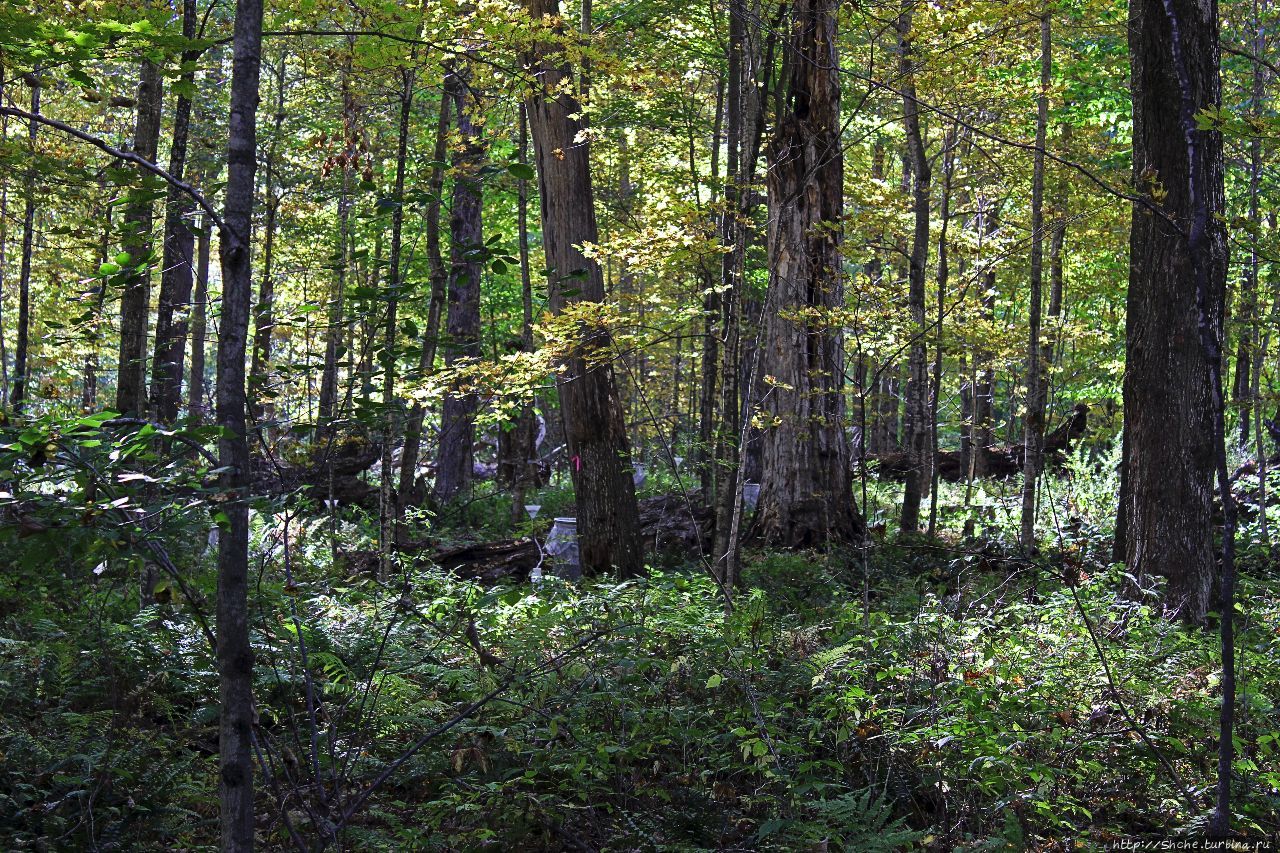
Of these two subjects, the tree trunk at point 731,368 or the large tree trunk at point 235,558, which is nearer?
the large tree trunk at point 235,558

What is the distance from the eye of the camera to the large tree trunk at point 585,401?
8.13 metres

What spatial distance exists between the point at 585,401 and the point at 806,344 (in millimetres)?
2843

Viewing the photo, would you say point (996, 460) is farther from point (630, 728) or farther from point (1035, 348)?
point (630, 728)

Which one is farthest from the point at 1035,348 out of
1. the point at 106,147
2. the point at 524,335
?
the point at 106,147

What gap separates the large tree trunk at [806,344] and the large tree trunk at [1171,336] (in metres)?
2.82

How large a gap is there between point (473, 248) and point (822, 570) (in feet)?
18.6

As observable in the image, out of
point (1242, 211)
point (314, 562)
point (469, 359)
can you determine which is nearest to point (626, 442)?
point (469, 359)

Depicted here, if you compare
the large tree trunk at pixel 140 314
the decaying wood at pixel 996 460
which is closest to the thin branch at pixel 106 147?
the large tree trunk at pixel 140 314

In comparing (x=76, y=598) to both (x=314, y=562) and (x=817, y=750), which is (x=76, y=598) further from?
(x=817, y=750)

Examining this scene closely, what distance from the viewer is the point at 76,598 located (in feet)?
20.9

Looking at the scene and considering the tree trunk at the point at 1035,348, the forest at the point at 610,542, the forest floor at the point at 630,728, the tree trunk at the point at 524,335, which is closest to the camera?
the forest at the point at 610,542

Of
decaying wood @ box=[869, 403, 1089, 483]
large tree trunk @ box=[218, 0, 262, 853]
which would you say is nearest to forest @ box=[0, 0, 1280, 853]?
large tree trunk @ box=[218, 0, 262, 853]

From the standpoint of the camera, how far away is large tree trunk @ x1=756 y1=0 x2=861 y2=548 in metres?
9.52

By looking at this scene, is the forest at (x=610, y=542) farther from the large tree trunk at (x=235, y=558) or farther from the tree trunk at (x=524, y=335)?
the tree trunk at (x=524, y=335)
